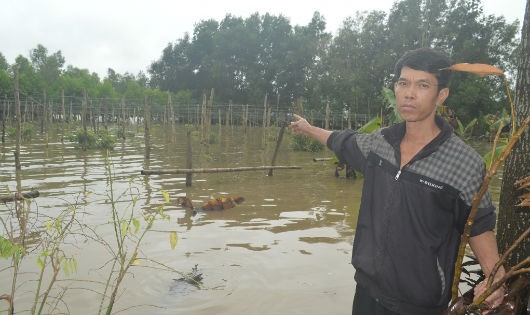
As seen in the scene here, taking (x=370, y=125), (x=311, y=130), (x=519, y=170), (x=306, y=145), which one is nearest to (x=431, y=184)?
(x=519, y=170)

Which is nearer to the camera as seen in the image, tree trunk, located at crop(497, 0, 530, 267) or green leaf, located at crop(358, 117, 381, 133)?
tree trunk, located at crop(497, 0, 530, 267)

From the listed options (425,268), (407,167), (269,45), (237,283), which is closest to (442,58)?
(407,167)

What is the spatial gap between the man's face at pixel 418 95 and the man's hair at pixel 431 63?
2 cm

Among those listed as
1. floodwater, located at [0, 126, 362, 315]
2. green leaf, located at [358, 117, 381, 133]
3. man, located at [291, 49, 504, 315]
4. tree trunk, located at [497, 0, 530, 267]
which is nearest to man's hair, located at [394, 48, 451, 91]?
man, located at [291, 49, 504, 315]

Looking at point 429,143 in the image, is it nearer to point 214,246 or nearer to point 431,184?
point 431,184

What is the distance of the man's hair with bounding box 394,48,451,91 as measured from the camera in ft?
Result: 6.34

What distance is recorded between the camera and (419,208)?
73.4 inches

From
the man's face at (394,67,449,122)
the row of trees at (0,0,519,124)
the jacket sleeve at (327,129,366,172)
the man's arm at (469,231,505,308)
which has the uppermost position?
the row of trees at (0,0,519,124)

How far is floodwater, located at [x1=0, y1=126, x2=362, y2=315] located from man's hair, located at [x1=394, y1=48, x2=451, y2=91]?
178 cm

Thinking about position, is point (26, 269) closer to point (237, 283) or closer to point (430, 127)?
point (237, 283)

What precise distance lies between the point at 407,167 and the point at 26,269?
14.1 feet

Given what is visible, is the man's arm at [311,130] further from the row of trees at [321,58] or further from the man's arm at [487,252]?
the row of trees at [321,58]

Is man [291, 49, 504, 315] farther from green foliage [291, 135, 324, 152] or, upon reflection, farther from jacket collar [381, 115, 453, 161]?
green foliage [291, 135, 324, 152]

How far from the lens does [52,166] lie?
1192cm
